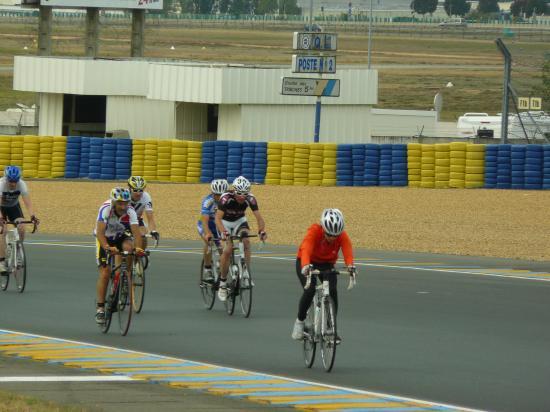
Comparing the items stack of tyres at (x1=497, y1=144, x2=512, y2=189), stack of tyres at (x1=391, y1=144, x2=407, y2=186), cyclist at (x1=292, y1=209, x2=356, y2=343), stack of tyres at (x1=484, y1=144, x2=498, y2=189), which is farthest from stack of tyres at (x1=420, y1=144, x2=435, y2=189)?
cyclist at (x1=292, y1=209, x2=356, y2=343)

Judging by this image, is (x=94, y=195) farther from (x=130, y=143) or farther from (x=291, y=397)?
(x=291, y=397)

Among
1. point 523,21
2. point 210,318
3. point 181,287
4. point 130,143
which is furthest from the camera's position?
point 523,21

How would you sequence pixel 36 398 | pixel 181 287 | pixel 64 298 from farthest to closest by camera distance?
pixel 181 287 → pixel 64 298 → pixel 36 398

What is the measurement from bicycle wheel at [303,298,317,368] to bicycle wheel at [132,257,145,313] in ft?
10.9

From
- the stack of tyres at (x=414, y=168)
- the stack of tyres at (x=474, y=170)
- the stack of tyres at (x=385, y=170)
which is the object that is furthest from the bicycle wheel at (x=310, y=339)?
the stack of tyres at (x=385, y=170)

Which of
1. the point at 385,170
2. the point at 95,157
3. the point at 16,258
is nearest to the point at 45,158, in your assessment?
the point at 95,157

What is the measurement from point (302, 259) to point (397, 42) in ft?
406

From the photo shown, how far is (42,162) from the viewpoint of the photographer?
41.5m

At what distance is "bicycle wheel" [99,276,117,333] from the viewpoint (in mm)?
16047

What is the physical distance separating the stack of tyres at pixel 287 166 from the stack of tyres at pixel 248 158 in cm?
87

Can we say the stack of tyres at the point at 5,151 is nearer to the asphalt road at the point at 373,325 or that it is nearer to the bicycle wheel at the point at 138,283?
the asphalt road at the point at 373,325

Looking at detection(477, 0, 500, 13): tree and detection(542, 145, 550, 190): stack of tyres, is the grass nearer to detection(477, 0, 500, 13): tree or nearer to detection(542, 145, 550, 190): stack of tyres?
detection(542, 145, 550, 190): stack of tyres

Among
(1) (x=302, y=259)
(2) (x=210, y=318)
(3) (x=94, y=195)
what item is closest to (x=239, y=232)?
(2) (x=210, y=318)

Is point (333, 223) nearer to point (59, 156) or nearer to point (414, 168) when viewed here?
point (414, 168)
